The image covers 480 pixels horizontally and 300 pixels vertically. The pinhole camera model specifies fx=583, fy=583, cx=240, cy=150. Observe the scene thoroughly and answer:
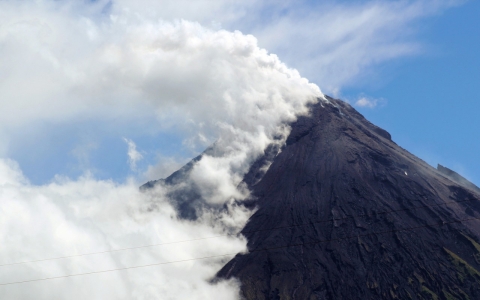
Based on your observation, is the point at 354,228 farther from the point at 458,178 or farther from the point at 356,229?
the point at 458,178

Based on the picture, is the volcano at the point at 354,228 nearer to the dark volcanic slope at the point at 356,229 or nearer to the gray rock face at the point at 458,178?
the dark volcanic slope at the point at 356,229

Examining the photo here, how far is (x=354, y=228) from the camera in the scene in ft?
466

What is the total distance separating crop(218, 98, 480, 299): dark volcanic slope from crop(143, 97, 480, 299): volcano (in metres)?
0.24

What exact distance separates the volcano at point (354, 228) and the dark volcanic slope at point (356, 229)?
0.24 m

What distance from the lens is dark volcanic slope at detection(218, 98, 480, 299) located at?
432 ft

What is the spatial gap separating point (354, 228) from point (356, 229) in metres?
0.55

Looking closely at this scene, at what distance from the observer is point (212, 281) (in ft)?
468

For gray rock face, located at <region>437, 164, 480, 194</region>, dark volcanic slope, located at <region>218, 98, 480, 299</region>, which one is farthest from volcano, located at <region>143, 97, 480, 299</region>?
gray rock face, located at <region>437, 164, 480, 194</region>

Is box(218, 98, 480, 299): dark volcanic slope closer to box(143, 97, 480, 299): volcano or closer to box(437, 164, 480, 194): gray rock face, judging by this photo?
box(143, 97, 480, 299): volcano

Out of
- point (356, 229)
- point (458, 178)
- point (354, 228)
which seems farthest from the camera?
point (458, 178)

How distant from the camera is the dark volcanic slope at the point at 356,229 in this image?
132 meters

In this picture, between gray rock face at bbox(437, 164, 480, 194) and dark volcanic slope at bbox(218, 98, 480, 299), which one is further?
gray rock face at bbox(437, 164, 480, 194)

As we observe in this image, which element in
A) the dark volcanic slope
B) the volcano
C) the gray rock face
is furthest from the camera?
the gray rock face

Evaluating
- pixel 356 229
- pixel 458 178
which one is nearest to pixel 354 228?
pixel 356 229
